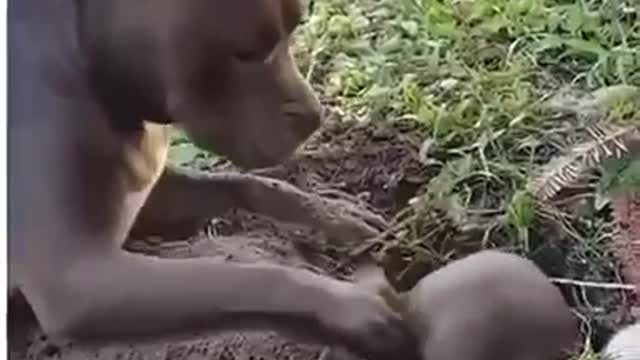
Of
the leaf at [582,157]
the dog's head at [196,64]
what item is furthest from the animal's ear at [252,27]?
the leaf at [582,157]

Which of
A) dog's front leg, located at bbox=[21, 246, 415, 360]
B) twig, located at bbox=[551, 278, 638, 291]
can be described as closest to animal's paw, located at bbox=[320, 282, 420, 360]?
dog's front leg, located at bbox=[21, 246, 415, 360]

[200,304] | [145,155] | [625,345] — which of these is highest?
[145,155]

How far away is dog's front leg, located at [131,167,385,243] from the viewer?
3.59ft

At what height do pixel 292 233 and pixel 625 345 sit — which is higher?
pixel 292 233

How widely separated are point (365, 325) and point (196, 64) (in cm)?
25

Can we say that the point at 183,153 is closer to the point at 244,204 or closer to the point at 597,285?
the point at 244,204

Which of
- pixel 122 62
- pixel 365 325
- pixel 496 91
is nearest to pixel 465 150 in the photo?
pixel 496 91

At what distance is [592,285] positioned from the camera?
1.08 metres

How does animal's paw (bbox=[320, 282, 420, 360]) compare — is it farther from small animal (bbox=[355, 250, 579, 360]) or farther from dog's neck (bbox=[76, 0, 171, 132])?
dog's neck (bbox=[76, 0, 171, 132])

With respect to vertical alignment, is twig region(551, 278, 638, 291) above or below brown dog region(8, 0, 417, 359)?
below

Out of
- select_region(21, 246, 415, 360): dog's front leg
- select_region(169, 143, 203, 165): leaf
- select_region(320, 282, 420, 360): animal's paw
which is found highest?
select_region(169, 143, 203, 165): leaf

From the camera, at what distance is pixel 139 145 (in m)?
1.09

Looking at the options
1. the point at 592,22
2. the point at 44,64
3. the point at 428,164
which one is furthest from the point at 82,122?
the point at 592,22

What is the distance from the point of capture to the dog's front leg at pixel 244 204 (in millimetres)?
1095
